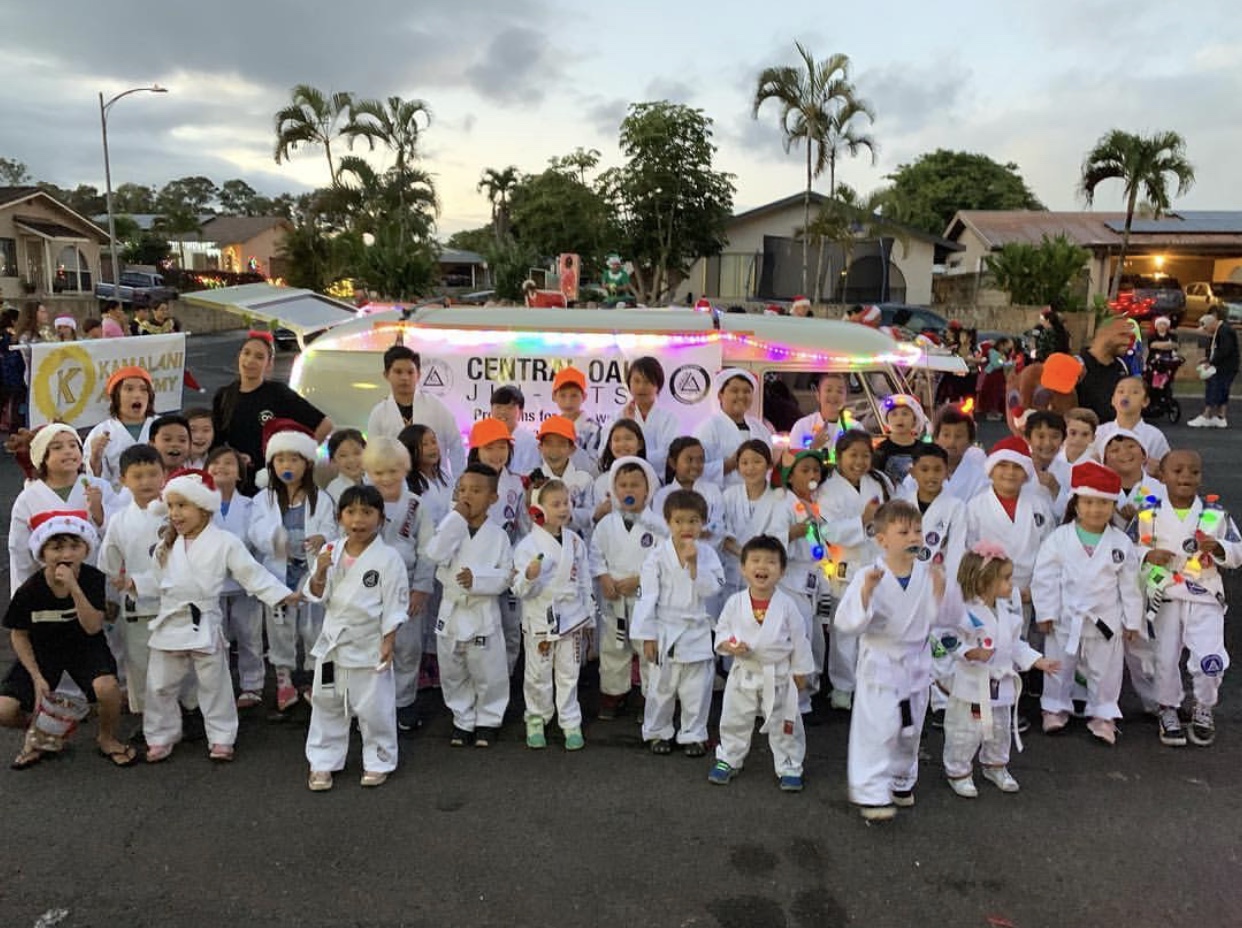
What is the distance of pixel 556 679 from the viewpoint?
4.54 meters

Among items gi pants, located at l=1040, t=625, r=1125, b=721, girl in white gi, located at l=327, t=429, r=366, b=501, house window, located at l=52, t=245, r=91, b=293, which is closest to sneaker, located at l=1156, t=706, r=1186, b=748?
gi pants, located at l=1040, t=625, r=1125, b=721

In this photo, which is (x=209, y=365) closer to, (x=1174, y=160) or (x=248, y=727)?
(x=248, y=727)

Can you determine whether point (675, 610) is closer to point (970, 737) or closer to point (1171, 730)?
point (970, 737)

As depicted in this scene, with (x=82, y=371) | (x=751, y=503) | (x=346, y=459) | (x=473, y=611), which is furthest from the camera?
(x=82, y=371)

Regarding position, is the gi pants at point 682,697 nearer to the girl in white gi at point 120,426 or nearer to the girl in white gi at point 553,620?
the girl in white gi at point 553,620

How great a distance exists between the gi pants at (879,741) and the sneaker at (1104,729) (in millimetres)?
1268

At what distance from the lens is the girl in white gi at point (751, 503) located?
488cm

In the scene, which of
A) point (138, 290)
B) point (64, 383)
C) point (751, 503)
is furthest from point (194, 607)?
point (138, 290)

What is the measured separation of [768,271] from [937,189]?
2246cm

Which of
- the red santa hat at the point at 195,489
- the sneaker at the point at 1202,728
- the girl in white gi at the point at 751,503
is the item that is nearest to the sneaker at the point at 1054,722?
the sneaker at the point at 1202,728

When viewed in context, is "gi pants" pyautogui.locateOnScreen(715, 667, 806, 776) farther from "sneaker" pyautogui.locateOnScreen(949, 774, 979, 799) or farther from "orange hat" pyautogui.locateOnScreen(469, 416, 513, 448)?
"orange hat" pyautogui.locateOnScreen(469, 416, 513, 448)

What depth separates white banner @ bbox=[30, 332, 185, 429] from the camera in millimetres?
6305

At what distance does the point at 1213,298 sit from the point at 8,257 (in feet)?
137

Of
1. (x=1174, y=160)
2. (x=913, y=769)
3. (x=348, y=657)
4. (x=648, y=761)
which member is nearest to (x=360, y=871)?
(x=348, y=657)
